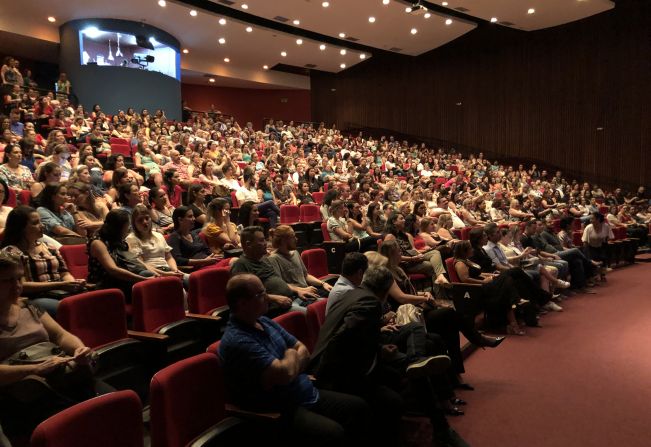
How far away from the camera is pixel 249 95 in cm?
1820

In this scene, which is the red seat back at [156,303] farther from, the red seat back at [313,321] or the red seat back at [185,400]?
the red seat back at [185,400]

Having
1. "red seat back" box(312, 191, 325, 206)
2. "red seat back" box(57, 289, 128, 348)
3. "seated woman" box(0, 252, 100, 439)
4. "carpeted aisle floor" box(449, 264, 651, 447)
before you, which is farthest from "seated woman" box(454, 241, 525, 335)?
"red seat back" box(312, 191, 325, 206)

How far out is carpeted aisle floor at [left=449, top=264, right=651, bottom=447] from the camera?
2.32 meters

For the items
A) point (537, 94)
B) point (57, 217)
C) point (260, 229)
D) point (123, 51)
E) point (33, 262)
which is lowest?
point (33, 262)

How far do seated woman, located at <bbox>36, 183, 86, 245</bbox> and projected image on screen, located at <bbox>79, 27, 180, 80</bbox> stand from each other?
9.38 metres

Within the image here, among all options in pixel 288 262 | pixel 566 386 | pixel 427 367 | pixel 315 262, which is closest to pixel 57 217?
pixel 288 262

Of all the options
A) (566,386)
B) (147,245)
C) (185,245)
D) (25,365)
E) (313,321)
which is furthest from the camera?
(185,245)

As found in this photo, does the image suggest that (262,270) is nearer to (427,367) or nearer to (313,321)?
(313,321)

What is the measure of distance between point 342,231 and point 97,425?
153 inches

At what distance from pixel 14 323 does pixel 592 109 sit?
14.3 m

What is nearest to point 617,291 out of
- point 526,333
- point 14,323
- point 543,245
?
point 543,245

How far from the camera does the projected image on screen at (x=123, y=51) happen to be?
36.9 ft

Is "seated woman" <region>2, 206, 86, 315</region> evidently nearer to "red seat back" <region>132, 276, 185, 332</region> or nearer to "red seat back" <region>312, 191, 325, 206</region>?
"red seat back" <region>132, 276, 185, 332</region>

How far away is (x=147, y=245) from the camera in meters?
3.06
